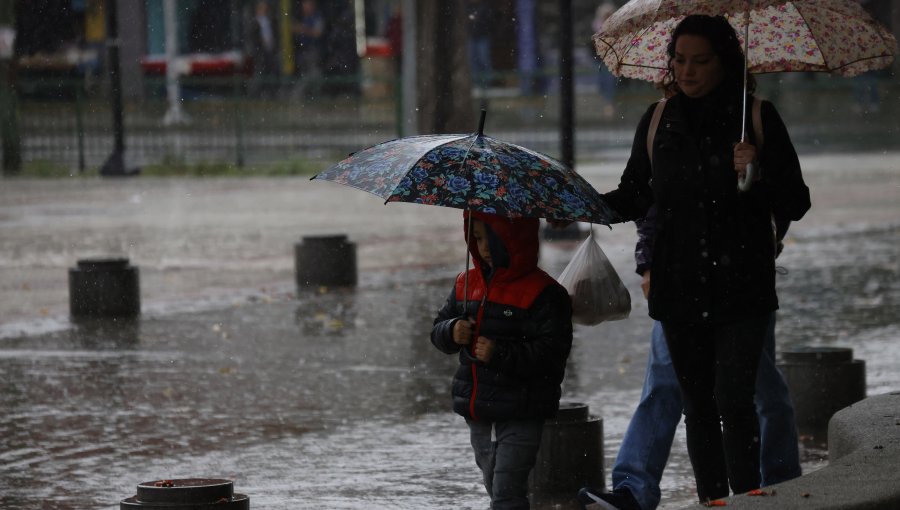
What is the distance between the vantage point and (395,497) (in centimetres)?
641

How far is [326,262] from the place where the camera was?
1309 centimetres

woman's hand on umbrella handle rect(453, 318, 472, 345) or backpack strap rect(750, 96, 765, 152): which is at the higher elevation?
backpack strap rect(750, 96, 765, 152)

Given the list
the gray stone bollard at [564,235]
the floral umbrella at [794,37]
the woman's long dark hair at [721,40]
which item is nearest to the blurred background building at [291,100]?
the gray stone bollard at [564,235]

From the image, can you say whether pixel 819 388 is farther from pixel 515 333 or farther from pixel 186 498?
pixel 186 498

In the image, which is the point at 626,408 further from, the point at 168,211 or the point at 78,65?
the point at 78,65

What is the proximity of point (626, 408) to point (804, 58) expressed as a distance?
2.88m

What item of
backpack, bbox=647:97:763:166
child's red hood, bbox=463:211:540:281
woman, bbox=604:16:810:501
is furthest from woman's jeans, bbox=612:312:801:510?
child's red hood, bbox=463:211:540:281

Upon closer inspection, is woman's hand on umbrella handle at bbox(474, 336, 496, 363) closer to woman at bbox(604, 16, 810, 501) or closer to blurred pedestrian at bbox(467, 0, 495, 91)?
woman at bbox(604, 16, 810, 501)

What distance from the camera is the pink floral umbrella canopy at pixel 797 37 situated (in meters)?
5.68

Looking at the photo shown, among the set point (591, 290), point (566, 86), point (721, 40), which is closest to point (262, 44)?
point (566, 86)

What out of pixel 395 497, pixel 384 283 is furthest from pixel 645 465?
pixel 384 283

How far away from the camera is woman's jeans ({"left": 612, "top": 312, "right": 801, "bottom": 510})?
5.90 metres

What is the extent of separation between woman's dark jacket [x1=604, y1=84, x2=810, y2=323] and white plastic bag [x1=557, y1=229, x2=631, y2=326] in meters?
0.22

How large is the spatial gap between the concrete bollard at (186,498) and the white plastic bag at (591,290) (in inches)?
46.7
